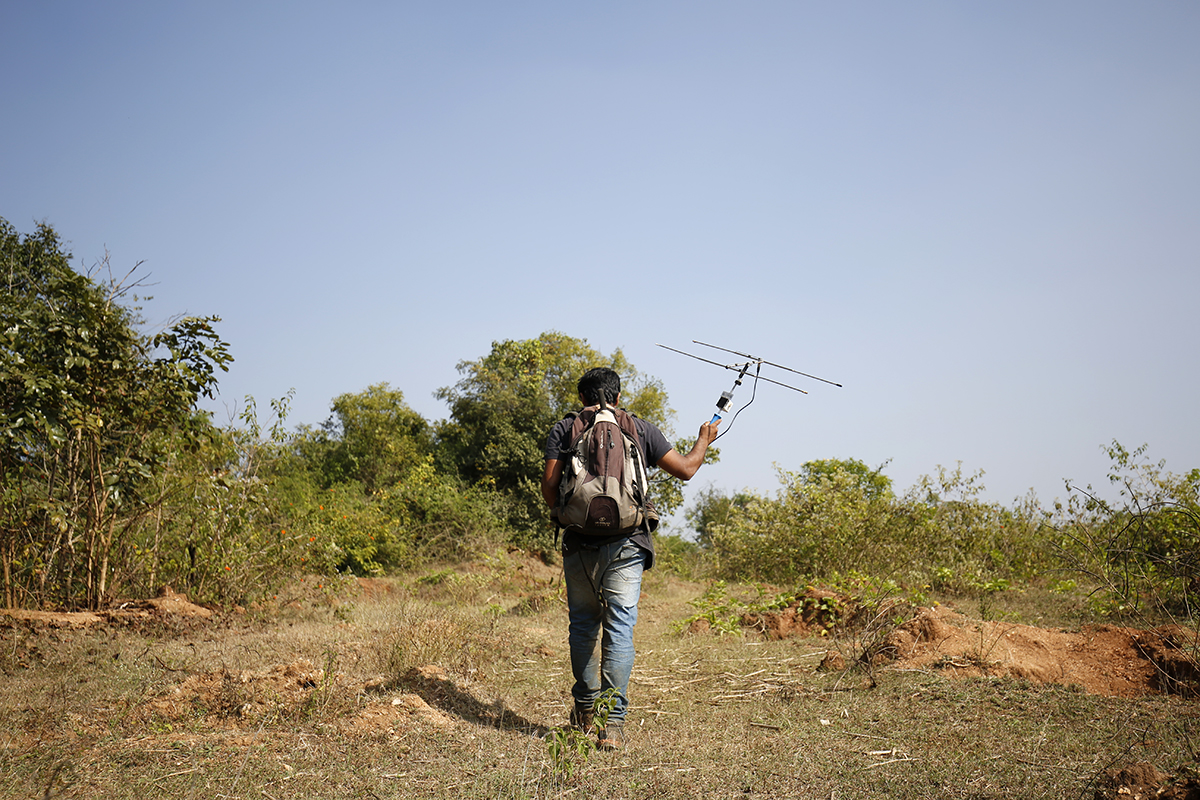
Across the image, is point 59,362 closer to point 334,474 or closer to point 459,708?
point 459,708

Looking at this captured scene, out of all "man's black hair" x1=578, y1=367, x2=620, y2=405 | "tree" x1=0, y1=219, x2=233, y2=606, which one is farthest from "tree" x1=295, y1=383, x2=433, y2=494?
"man's black hair" x1=578, y1=367, x2=620, y2=405

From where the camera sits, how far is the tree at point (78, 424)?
579cm

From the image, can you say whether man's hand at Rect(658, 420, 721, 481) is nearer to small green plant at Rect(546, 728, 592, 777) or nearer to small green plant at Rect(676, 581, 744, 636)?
small green plant at Rect(546, 728, 592, 777)

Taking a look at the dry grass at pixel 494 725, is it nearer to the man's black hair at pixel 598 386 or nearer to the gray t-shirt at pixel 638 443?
the gray t-shirt at pixel 638 443

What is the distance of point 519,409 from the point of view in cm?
2073

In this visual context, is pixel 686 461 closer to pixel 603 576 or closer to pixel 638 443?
pixel 638 443

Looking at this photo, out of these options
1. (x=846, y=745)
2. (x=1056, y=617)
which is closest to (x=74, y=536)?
(x=846, y=745)

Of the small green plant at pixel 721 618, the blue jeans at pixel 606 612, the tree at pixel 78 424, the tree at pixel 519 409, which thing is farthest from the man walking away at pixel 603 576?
the tree at pixel 519 409

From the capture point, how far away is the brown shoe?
336 centimetres

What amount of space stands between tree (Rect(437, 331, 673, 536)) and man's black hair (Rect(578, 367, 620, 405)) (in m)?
14.8

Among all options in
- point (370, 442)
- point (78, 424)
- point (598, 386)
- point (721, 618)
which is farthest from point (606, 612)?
point (370, 442)

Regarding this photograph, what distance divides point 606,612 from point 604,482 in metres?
0.70

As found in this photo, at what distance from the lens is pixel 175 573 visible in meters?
7.46

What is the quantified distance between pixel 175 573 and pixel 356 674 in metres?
4.01
